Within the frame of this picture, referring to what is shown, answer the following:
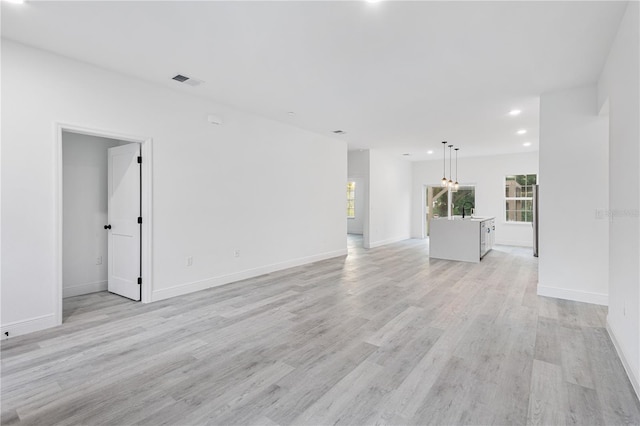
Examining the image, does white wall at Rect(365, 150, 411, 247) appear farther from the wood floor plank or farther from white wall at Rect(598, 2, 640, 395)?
the wood floor plank

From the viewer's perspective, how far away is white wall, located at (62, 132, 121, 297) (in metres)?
4.34

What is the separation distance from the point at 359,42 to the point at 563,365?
3.29 meters

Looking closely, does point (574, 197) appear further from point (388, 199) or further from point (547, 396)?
point (388, 199)

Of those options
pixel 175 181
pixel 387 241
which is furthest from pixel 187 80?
pixel 387 241

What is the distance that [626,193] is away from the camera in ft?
8.12

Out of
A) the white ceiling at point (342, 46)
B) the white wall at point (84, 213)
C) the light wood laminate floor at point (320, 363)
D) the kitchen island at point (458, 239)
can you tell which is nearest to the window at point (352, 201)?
the kitchen island at point (458, 239)

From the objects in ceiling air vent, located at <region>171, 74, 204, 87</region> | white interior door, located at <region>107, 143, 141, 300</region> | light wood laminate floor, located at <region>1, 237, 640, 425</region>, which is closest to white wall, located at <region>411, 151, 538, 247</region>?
light wood laminate floor, located at <region>1, 237, 640, 425</region>

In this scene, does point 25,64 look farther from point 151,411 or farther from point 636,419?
point 636,419

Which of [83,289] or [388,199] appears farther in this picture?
[388,199]

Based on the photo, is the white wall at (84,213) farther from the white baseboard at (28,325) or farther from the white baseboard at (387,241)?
the white baseboard at (387,241)

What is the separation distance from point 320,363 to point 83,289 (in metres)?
3.90

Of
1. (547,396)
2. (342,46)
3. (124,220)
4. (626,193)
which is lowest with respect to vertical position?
(547,396)

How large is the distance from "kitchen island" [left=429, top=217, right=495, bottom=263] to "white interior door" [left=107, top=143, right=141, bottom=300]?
6082 mm

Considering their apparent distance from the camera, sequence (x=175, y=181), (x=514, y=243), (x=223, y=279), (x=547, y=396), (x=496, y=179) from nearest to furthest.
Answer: (x=547, y=396)
(x=175, y=181)
(x=223, y=279)
(x=514, y=243)
(x=496, y=179)
